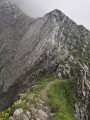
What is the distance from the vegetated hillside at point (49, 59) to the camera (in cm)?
2180

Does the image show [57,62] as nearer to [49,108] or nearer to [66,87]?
[66,87]

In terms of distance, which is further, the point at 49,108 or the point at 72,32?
the point at 72,32

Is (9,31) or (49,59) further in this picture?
(9,31)

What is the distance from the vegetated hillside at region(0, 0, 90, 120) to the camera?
858 inches

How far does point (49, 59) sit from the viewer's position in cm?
2738

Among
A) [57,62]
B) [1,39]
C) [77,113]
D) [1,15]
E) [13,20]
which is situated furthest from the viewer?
[1,15]

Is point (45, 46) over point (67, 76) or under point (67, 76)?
over

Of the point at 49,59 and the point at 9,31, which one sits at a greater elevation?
the point at 9,31

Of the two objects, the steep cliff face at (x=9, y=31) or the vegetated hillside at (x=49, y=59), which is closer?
the vegetated hillside at (x=49, y=59)

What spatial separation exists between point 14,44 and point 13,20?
65.4 ft

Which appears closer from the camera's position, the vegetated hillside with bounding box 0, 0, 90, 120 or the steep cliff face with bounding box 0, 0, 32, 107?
the vegetated hillside with bounding box 0, 0, 90, 120

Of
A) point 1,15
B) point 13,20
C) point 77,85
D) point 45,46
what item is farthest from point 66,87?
point 1,15

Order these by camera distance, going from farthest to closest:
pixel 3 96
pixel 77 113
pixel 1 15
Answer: pixel 1 15, pixel 3 96, pixel 77 113

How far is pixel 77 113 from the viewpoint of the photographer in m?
16.5
